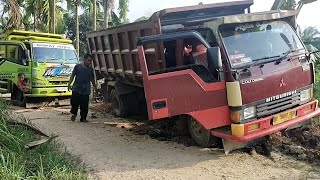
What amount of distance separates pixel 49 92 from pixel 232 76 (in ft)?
24.7

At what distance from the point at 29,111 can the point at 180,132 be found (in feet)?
18.2

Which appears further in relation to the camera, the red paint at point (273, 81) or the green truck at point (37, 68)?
the green truck at point (37, 68)

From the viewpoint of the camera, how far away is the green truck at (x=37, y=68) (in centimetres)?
1141

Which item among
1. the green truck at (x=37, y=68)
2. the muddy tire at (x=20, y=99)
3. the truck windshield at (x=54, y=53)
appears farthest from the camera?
the muddy tire at (x=20, y=99)

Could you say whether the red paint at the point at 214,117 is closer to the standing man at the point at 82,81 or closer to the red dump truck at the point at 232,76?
the red dump truck at the point at 232,76

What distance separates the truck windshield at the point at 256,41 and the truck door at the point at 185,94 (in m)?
0.41

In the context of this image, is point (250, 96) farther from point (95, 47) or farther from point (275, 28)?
point (95, 47)

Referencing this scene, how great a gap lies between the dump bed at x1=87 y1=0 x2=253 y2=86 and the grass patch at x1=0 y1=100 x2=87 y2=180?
92.2 inches

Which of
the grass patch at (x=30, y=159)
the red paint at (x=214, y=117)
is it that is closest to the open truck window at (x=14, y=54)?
the grass patch at (x=30, y=159)

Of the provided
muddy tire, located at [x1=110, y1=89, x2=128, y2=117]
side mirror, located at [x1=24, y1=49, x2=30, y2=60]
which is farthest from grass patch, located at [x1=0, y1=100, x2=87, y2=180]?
side mirror, located at [x1=24, y1=49, x2=30, y2=60]

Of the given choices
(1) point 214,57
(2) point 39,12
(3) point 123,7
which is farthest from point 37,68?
(3) point 123,7

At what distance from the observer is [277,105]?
578 centimetres

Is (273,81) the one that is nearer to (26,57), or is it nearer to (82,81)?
(82,81)

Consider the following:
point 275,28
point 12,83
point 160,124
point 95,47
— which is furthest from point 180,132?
point 12,83
